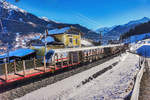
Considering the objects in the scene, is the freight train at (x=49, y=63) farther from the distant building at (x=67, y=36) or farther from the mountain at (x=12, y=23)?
the distant building at (x=67, y=36)

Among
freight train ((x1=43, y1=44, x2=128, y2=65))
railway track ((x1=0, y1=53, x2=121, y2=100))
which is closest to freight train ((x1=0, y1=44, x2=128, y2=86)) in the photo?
freight train ((x1=43, y1=44, x2=128, y2=65))

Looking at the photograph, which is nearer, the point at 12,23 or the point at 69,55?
the point at 69,55

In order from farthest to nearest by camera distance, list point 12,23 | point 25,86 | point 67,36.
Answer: point 12,23 → point 67,36 → point 25,86

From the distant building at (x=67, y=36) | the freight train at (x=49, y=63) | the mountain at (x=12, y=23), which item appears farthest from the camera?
the distant building at (x=67, y=36)

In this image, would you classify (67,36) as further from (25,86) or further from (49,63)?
(25,86)

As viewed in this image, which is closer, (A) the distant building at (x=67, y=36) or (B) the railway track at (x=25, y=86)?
(B) the railway track at (x=25, y=86)

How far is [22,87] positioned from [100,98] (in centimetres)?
516

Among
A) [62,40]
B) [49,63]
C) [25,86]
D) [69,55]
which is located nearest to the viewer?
[25,86]

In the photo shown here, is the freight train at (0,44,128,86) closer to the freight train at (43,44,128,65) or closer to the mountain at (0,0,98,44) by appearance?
the freight train at (43,44,128,65)

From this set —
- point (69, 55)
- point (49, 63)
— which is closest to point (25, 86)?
point (49, 63)

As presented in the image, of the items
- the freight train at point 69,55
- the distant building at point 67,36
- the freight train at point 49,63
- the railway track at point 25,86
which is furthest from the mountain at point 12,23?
the railway track at point 25,86

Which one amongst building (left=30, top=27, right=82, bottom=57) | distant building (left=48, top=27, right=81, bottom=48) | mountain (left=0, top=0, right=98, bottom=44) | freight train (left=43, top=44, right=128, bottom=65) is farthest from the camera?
distant building (left=48, top=27, right=81, bottom=48)

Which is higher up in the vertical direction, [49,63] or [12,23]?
[12,23]

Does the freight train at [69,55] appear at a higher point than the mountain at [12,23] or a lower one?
lower
